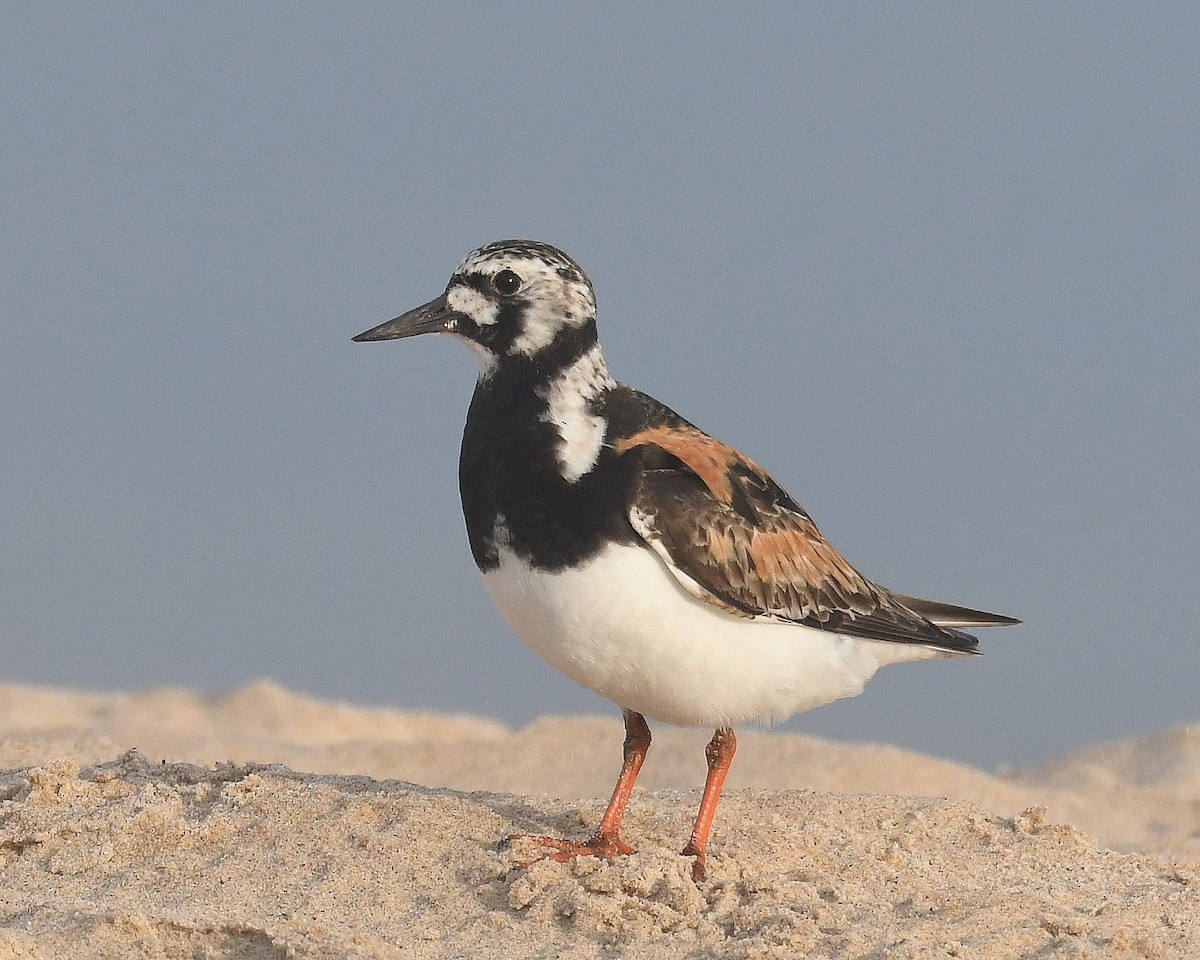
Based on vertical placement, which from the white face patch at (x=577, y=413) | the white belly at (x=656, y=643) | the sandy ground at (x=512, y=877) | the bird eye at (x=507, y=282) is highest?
the bird eye at (x=507, y=282)

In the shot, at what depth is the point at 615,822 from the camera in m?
6.08

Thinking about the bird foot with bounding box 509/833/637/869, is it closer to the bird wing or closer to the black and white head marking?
the bird wing

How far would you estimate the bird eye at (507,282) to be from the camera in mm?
5672

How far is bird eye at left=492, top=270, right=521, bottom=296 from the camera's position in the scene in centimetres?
567

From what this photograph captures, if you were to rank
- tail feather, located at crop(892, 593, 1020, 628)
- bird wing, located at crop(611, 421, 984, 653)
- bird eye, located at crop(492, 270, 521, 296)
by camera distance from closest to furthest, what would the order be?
1. bird wing, located at crop(611, 421, 984, 653)
2. bird eye, located at crop(492, 270, 521, 296)
3. tail feather, located at crop(892, 593, 1020, 628)

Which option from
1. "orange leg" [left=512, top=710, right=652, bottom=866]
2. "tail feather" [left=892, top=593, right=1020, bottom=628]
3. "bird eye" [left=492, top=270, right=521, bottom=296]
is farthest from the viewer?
"tail feather" [left=892, top=593, right=1020, bottom=628]

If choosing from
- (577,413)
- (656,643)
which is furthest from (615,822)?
(577,413)

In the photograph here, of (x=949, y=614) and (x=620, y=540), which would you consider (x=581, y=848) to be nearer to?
(x=620, y=540)

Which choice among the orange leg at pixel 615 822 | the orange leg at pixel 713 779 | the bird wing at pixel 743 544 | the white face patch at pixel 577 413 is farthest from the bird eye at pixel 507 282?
the orange leg at pixel 713 779

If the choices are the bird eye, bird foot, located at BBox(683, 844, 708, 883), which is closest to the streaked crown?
the bird eye

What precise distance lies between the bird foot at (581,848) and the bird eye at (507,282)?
2.19m

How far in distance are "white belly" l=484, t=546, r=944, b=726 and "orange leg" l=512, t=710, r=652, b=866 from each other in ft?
1.37

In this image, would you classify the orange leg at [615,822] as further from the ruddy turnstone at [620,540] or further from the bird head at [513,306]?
the bird head at [513,306]

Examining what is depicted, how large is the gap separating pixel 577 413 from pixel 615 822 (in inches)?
66.7
